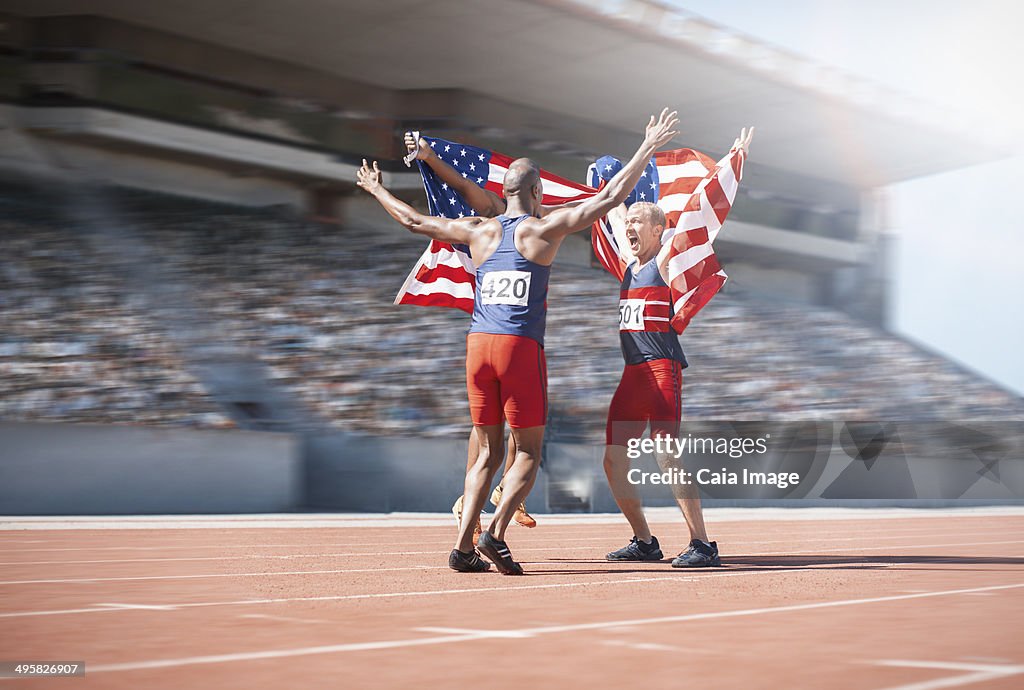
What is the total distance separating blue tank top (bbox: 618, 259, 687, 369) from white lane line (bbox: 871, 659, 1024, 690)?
4125mm

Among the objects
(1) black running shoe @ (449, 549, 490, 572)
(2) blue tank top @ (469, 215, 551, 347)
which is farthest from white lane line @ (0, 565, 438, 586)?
(2) blue tank top @ (469, 215, 551, 347)

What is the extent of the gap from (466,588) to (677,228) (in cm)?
333

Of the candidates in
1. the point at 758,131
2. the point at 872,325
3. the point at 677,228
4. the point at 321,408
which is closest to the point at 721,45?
the point at 758,131

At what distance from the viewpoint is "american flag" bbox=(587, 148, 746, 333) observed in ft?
26.6

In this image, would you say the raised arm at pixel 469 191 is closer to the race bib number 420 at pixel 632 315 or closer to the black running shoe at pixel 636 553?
the race bib number 420 at pixel 632 315

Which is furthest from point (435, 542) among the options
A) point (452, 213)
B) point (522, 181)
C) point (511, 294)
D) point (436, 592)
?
point (436, 592)

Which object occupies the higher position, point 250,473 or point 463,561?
point 463,561

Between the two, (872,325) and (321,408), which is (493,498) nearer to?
(321,408)

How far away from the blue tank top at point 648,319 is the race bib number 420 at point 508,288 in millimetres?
1031

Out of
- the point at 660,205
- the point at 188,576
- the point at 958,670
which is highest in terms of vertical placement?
the point at 660,205

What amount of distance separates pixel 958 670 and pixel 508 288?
3.74 metres

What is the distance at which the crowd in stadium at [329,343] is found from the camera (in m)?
17.5

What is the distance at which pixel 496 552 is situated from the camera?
6.64 m

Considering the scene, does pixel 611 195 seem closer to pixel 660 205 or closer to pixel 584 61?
pixel 660 205
